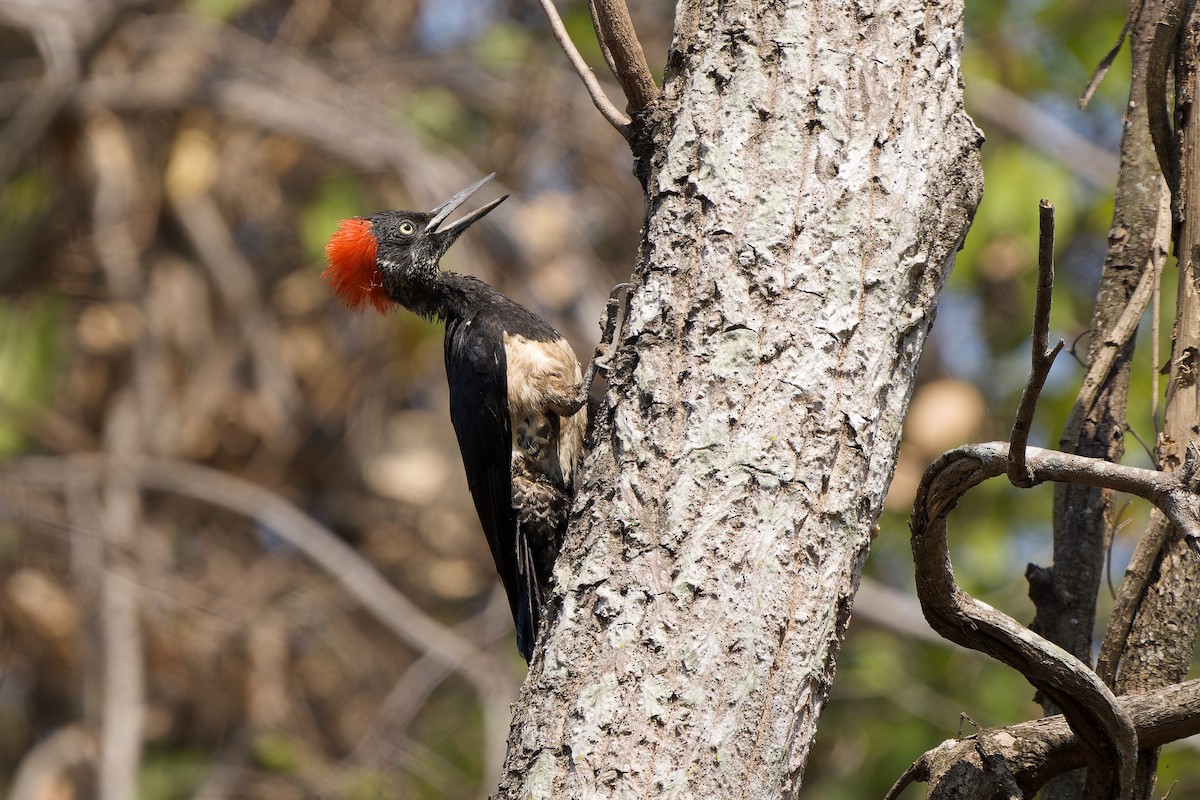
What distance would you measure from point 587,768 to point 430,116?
506 centimetres

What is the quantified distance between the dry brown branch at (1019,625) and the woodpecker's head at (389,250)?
2.74m

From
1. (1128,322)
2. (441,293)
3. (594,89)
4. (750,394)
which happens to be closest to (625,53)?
(594,89)

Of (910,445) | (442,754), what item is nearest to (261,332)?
(442,754)

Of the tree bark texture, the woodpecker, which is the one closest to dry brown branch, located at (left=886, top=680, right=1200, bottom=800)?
the tree bark texture

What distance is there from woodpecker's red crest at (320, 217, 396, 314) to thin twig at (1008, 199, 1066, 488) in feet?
10.2

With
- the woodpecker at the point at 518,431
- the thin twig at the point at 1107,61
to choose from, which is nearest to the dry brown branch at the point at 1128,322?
the thin twig at the point at 1107,61

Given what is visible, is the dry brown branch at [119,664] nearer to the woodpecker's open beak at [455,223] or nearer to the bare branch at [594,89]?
the woodpecker's open beak at [455,223]

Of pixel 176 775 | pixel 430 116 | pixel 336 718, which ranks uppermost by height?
pixel 430 116

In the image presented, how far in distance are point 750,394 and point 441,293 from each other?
2.53m

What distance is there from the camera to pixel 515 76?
241 inches

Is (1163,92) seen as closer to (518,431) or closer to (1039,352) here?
(1039,352)

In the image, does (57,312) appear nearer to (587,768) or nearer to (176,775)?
(176,775)

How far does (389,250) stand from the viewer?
4.52 meters

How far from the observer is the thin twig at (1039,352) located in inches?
66.2
